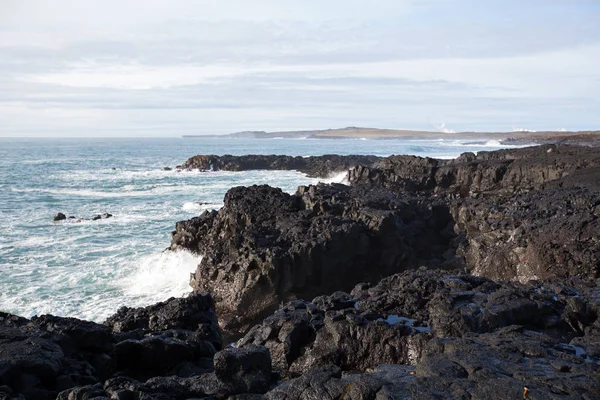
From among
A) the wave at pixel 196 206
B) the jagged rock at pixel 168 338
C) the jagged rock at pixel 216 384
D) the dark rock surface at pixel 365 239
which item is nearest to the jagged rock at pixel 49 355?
the jagged rock at pixel 168 338

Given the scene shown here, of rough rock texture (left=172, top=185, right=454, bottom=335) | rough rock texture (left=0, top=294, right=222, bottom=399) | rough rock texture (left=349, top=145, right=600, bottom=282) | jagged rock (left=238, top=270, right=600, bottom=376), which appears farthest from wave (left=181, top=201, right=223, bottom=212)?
jagged rock (left=238, top=270, right=600, bottom=376)

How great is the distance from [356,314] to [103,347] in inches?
147

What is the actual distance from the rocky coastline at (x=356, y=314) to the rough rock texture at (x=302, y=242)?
5cm

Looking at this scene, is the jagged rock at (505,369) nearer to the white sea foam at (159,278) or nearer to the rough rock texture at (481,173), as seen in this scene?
the white sea foam at (159,278)

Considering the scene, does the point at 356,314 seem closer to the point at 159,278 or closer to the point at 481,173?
the point at 159,278

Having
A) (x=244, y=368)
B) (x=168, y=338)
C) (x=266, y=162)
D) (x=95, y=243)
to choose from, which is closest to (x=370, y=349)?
(x=244, y=368)

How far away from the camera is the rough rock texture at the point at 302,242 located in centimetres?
1438

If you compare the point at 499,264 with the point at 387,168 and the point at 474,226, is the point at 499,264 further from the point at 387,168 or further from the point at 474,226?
the point at 387,168

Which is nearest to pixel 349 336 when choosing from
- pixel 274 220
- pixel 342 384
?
pixel 342 384

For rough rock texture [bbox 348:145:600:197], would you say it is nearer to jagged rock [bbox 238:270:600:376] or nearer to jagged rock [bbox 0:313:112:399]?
jagged rock [bbox 238:270:600:376]

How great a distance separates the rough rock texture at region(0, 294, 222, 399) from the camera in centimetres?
695

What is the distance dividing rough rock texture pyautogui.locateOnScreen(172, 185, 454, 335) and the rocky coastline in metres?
0.05

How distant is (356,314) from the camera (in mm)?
9242

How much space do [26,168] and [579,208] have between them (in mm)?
59388
